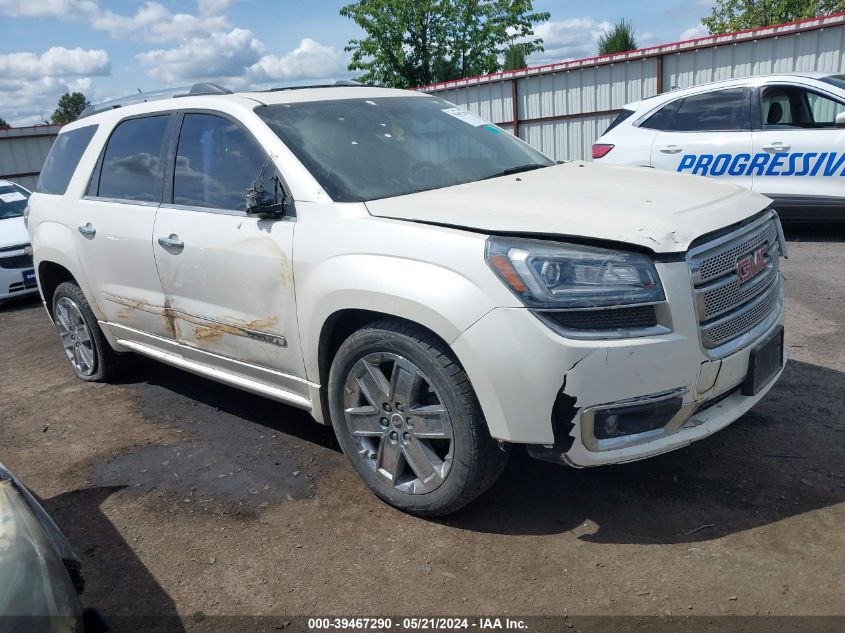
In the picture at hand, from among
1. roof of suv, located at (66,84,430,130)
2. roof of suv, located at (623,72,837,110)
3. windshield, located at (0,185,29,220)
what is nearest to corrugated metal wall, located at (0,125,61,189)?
windshield, located at (0,185,29,220)

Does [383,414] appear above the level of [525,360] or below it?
below

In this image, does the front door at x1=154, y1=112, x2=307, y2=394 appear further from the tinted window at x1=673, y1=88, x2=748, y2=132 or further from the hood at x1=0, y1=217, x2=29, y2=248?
the tinted window at x1=673, y1=88, x2=748, y2=132

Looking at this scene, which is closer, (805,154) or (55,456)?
(55,456)

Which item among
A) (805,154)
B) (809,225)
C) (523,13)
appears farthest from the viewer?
(523,13)

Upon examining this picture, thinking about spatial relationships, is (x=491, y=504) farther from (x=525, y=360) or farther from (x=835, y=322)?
(x=835, y=322)

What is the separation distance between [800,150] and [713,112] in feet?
3.43

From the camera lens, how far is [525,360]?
2678 mm

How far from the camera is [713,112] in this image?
8.34 metres

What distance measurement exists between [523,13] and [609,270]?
1172 inches

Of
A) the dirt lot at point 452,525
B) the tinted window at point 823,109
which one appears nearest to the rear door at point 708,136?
the tinted window at point 823,109

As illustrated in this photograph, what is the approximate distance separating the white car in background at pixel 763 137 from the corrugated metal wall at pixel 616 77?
3632mm

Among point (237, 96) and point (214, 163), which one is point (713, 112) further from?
point (214, 163)

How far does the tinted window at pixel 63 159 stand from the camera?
201 inches

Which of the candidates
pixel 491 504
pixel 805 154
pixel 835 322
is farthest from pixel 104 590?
pixel 805 154
